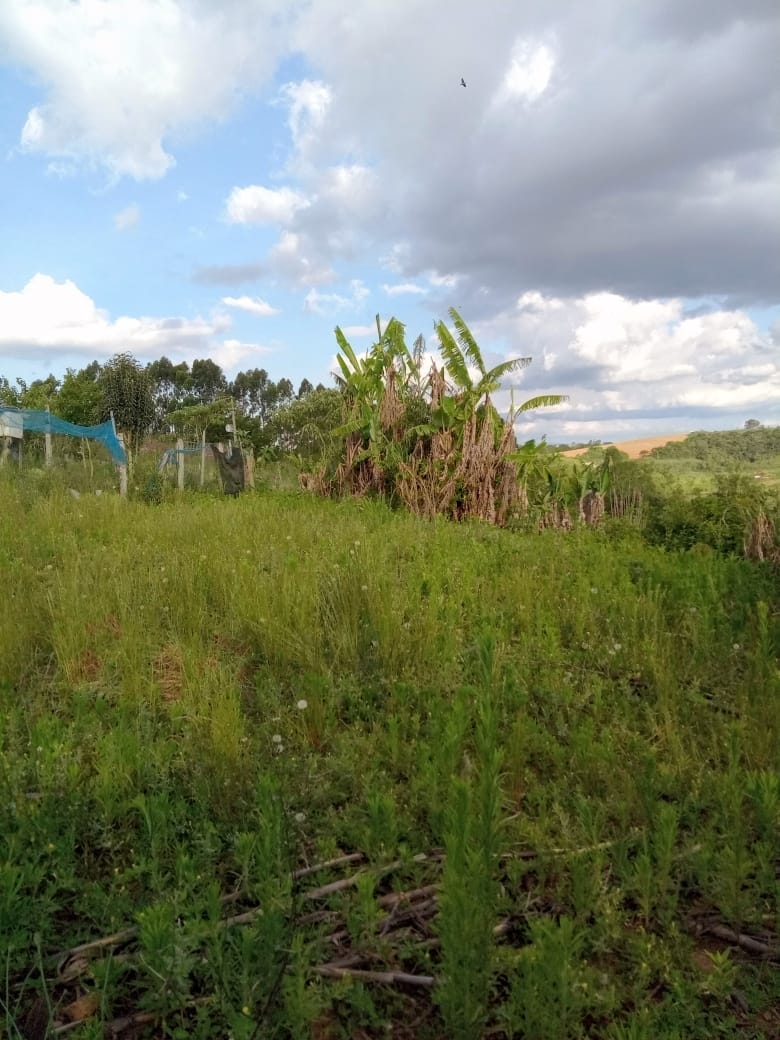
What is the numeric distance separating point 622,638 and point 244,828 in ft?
8.81

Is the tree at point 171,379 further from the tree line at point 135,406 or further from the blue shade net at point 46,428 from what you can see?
the blue shade net at point 46,428

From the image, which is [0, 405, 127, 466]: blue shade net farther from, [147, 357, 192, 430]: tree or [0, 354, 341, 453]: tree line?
[147, 357, 192, 430]: tree

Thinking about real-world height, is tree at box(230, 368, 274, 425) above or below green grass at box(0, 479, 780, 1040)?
above

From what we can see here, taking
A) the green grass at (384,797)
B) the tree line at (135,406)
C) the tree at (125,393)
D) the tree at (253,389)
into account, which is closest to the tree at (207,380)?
the tree at (253,389)

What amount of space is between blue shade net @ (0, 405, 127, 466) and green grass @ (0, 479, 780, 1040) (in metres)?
7.13

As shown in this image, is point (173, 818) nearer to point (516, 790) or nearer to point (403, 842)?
point (403, 842)

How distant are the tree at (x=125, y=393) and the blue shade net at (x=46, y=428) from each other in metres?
19.5

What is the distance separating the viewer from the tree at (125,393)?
31378 millimetres

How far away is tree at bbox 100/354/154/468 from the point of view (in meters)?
31.4

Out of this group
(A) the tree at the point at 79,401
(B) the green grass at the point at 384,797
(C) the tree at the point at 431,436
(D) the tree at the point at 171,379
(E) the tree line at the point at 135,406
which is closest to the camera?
(B) the green grass at the point at 384,797

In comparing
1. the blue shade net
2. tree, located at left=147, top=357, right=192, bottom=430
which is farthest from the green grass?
tree, located at left=147, top=357, right=192, bottom=430

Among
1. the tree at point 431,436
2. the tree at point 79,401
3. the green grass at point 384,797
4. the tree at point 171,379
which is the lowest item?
the green grass at point 384,797

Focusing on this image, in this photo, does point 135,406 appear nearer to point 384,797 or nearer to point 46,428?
point 46,428

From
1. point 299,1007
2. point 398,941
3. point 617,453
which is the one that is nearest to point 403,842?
point 398,941
